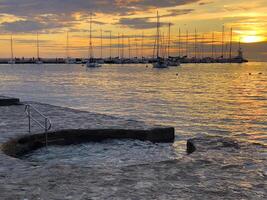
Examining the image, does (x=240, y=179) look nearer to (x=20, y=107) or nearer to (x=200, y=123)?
(x=20, y=107)

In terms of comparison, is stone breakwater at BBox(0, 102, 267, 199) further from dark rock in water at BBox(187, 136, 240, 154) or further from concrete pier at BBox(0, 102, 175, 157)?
concrete pier at BBox(0, 102, 175, 157)

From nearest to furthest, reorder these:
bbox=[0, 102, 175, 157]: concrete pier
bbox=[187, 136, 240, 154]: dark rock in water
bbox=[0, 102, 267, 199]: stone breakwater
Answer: bbox=[0, 102, 267, 199]: stone breakwater, bbox=[187, 136, 240, 154]: dark rock in water, bbox=[0, 102, 175, 157]: concrete pier

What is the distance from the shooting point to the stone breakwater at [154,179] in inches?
324

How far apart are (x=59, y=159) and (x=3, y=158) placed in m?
2.63

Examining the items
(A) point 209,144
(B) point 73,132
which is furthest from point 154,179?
(B) point 73,132

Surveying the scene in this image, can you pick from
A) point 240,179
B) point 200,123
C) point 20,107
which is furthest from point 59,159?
point 200,123

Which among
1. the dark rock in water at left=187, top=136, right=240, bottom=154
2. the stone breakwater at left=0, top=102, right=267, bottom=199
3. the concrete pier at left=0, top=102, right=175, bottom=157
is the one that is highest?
the stone breakwater at left=0, top=102, right=267, bottom=199

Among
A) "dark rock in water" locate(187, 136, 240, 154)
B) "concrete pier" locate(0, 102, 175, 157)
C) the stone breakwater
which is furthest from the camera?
"concrete pier" locate(0, 102, 175, 157)

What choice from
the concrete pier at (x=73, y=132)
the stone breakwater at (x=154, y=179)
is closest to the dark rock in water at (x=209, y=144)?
the stone breakwater at (x=154, y=179)

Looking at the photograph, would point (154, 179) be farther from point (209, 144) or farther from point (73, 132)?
point (73, 132)

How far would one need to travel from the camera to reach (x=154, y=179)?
9.23m

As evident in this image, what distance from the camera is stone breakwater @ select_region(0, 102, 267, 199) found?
823cm

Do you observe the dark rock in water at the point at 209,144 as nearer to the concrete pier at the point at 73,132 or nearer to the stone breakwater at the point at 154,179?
the stone breakwater at the point at 154,179

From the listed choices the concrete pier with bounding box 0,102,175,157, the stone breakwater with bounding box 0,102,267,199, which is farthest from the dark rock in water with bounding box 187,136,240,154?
the concrete pier with bounding box 0,102,175,157
